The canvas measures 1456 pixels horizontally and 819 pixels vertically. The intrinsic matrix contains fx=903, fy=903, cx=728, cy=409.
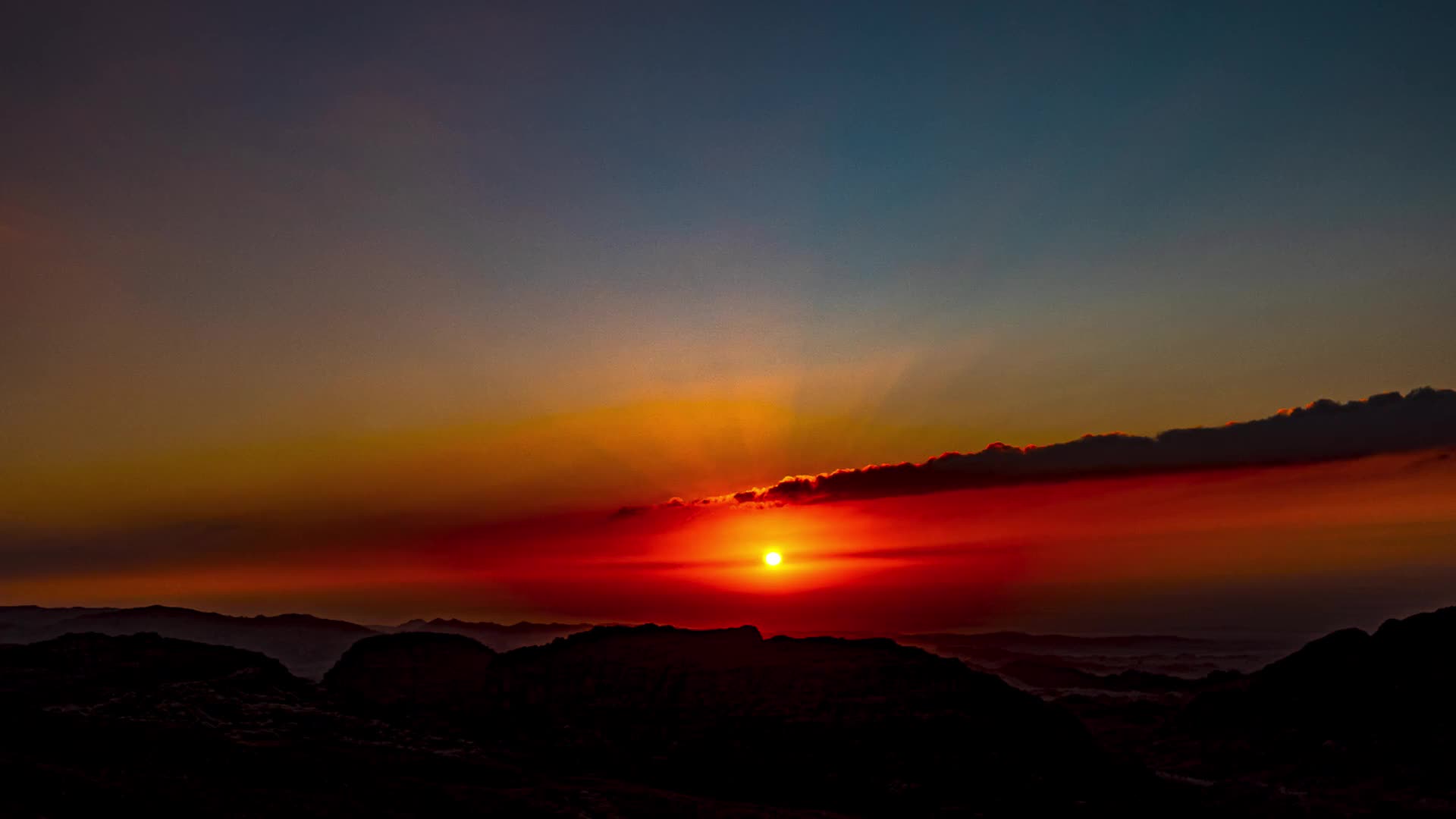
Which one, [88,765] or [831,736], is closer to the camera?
[88,765]

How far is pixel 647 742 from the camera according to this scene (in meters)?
38.8

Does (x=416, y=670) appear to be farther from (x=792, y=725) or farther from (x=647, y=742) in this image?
(x=792, y=725)

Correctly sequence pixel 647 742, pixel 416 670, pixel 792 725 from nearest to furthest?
pixel 792 725
pixel 647 742
pixel 416 670

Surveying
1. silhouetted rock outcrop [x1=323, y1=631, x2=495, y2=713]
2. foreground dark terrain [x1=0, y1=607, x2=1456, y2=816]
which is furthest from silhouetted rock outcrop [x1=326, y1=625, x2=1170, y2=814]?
silhouetted rock outcrop [x1=323, y1=631, x2=495, y2=713]

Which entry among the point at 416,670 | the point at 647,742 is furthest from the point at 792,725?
the point at 416,670

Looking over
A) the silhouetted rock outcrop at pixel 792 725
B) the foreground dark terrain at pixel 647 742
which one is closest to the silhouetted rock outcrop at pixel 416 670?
the foreground dark terrain at pixel 647 742

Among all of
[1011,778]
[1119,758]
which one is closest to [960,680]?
[1011,778]

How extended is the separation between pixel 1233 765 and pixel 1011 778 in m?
29.5

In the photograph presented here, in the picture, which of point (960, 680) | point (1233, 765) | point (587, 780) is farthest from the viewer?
point (1233, 765)

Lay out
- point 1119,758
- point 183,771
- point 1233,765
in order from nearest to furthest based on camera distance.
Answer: point 183,771
point 1119,758
point 1233,765

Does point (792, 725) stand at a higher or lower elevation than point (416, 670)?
lower

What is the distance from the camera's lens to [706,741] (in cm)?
3772

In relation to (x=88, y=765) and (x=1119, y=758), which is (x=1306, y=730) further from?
(x=88, y=765)

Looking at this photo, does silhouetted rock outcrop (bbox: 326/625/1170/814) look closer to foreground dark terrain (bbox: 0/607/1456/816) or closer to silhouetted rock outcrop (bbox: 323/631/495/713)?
foreground dark terrain (bbox: 0/607/1456/816)
